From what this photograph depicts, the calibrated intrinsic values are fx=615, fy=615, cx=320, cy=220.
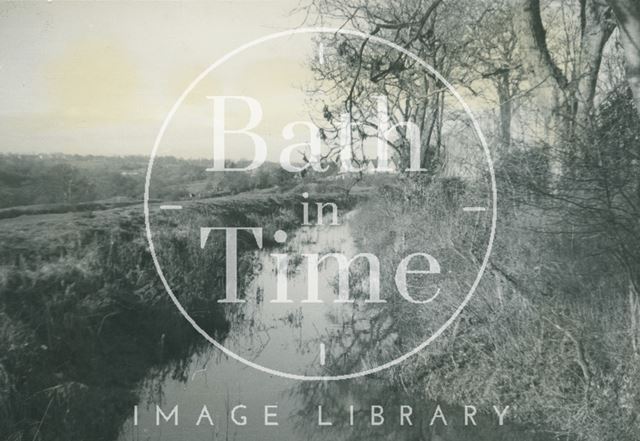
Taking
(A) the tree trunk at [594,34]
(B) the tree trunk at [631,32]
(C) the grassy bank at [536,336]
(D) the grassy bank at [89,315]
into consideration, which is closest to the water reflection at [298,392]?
(C) the grassy bank at [536,336]

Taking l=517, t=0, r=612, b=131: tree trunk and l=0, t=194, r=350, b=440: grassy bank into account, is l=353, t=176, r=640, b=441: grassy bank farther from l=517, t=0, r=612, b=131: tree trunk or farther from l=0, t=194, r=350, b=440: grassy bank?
l=0, t=194, r=350, b=440: grassy bank

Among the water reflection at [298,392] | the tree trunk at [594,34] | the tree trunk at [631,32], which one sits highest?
the tree trunk at [594,34]

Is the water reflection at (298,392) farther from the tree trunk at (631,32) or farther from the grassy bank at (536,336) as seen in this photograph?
the tree trunk at (631,32)

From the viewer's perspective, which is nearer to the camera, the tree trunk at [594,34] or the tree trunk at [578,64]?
the tree trunk at [578,64]

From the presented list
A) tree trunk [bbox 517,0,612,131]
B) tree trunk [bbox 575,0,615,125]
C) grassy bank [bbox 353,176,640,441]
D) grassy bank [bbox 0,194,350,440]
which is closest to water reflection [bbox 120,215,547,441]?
grassy bank [bbox 353,176,640,441]

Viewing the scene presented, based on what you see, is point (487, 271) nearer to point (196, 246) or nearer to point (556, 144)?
point (556, 144)

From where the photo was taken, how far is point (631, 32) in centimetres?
440

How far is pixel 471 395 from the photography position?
22.6 ft

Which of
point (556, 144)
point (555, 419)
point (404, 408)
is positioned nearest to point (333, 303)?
point (404, 408)

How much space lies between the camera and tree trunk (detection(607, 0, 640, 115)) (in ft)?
14.1

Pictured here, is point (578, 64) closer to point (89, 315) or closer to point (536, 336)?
point (536, 336)

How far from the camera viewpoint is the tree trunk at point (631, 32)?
4.30 m

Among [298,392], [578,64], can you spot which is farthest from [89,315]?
[578,64]

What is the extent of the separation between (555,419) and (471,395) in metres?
1.02
